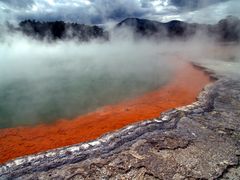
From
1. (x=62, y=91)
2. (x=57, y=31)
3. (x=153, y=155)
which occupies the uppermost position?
(x=57, y=31)

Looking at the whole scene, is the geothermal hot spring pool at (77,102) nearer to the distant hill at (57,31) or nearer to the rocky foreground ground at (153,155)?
the rocky foreground ground at (153,155)

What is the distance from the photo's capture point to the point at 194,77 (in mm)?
7203

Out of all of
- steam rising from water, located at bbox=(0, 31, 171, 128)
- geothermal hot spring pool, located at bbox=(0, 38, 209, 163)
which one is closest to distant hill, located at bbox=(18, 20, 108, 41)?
steam rising from water, located at bbox=(0, 31, 171, 128)

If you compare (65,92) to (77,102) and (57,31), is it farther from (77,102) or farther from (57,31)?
(57,31)

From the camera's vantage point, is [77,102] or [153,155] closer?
[153,155]

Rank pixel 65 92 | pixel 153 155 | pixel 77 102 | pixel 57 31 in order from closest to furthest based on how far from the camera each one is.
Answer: pixel 153 155 < pixel 77 102 < pixel 65 92 < pixel 57 31

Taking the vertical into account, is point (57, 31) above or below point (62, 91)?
above

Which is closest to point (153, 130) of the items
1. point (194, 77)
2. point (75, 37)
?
point (194, 77)

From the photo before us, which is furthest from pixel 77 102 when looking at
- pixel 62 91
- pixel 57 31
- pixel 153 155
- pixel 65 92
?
pixel 57 31

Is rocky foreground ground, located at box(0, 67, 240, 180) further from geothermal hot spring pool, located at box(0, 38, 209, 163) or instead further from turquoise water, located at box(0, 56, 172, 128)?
turquoise water, located at box(0, 56, 172, 128)

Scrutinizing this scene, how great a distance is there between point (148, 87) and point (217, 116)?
290 cm

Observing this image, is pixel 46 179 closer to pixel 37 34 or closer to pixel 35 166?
pixel 35 166

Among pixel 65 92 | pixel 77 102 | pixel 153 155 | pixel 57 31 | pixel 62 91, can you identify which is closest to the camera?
pixel 153 155

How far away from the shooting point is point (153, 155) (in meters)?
2.76
